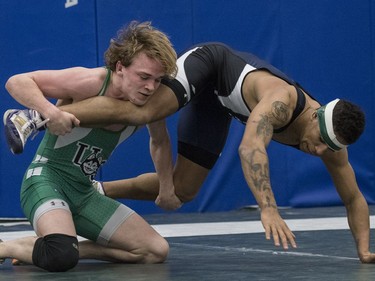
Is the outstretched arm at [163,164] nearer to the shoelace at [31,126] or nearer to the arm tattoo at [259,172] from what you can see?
the shoelace at [31,126]

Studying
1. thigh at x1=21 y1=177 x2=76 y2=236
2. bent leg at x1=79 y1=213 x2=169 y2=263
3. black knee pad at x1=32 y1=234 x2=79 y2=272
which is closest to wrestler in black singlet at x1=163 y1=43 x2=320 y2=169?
bent leg at x1=79 y1=213 x2=169 y2=263

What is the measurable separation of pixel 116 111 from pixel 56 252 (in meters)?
0.66

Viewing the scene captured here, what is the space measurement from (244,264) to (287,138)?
62 centimetres

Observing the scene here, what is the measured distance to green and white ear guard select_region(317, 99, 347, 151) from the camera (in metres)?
4.40

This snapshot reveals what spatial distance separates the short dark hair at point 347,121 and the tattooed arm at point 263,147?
0.68 ft

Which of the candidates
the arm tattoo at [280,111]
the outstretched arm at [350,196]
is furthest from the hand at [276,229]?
the outstretched arm at [350,196]

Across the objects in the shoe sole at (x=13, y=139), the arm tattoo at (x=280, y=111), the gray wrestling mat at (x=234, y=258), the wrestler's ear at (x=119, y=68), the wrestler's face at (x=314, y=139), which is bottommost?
the gray wrestling mat at (x=234, y=258)

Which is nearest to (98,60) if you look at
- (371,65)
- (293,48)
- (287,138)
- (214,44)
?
(293,48)

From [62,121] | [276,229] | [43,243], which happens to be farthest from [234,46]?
[276,229]

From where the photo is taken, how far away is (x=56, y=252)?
14.0 ft

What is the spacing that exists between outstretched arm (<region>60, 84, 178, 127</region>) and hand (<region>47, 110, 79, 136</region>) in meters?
0.10

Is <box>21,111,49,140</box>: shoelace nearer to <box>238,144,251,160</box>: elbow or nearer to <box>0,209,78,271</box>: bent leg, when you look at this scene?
<box>0,209,78,271</box>: bent leg

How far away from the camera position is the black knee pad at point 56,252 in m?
4.27

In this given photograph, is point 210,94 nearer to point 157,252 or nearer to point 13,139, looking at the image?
point 157,252
